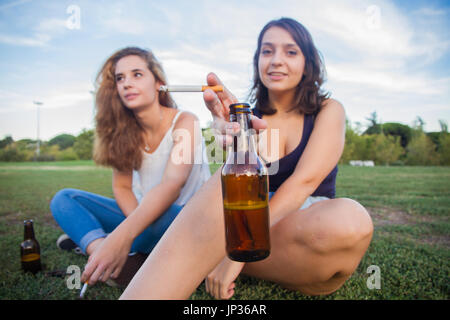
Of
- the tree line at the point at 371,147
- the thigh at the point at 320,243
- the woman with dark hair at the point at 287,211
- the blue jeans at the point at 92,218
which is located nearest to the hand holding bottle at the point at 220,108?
the woman with dark hair at the point at 287,211

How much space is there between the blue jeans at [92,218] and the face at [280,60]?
118 cm

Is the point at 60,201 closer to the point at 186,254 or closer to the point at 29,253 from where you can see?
the point at 29,253

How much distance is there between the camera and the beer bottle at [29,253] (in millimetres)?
2496

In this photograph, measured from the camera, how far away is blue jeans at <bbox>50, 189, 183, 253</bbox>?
237 centimetres

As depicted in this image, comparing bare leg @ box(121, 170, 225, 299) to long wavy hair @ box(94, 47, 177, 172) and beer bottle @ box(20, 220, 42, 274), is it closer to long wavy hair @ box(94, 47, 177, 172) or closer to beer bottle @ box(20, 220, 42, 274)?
long wavy hair @ box(94, 47, 177, 172)

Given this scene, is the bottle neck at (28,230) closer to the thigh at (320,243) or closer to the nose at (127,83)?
the nose at (127,83)

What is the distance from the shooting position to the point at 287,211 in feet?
5.59

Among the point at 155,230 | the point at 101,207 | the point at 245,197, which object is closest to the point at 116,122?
the point at 101,207

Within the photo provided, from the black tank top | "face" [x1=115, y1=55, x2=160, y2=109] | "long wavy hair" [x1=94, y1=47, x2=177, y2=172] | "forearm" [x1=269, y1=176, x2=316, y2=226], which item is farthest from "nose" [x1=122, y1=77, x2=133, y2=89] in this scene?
"forearm" [x1=269, y1=176, x2=316, y2=226]

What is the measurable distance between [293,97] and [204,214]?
4.27 ft

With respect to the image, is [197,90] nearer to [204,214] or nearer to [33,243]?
[204,214]

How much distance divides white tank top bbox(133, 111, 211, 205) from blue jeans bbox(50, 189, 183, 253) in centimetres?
30
